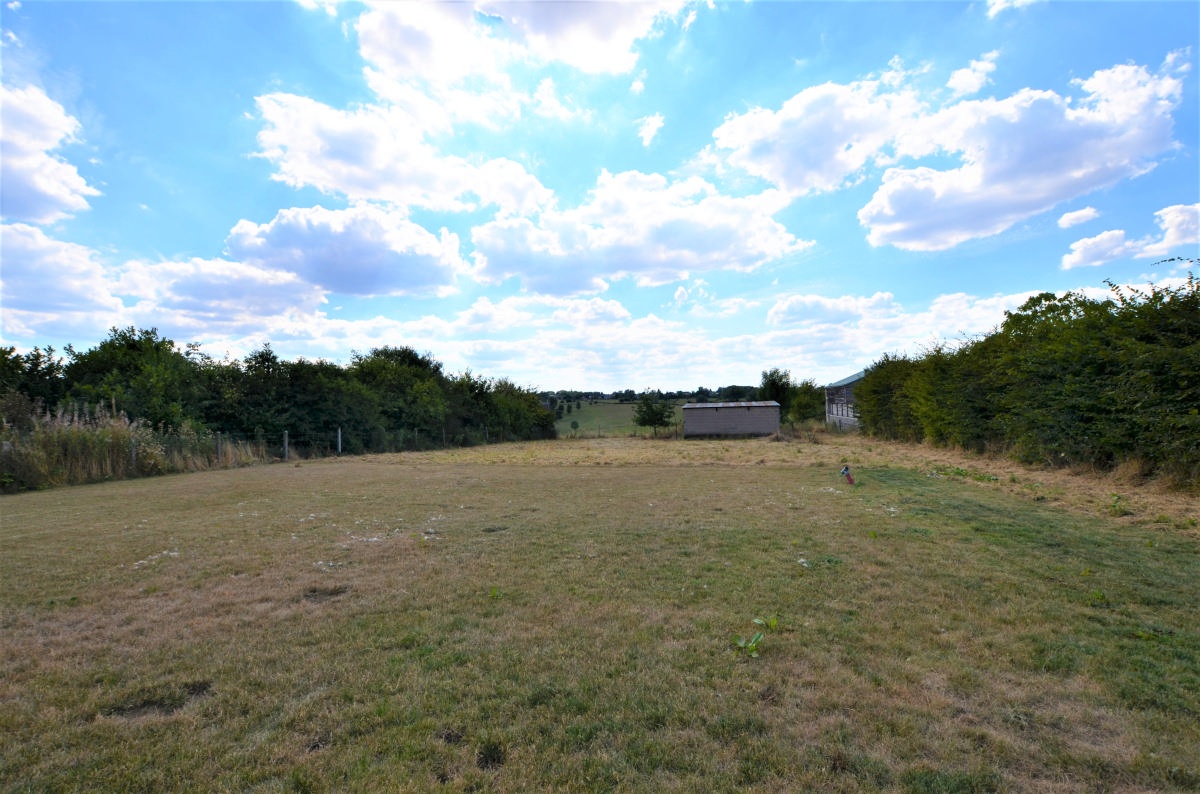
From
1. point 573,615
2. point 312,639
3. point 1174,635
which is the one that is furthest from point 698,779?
point 1174,635

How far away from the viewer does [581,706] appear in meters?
2.89

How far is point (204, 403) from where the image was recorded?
19281 millimetres

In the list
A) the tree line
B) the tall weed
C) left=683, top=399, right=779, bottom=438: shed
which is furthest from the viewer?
left=683, top=399, right=779, bottom=438: shed

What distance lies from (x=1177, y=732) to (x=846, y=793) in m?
1.81

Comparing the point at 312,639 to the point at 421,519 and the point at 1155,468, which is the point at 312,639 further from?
the point at 1155,468

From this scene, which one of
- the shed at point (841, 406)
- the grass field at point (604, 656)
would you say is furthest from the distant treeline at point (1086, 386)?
the shed at point (841, 406)

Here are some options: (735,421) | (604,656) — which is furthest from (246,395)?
(735,421)

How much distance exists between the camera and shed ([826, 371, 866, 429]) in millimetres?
36625

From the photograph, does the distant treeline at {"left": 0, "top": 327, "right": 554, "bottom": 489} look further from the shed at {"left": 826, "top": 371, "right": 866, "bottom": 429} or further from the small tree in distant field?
the shed at {"left": 826, "top": 371, "right": 866, "bottom": 429}

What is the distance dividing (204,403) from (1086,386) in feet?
83.9

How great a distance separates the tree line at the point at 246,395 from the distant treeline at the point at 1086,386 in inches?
934

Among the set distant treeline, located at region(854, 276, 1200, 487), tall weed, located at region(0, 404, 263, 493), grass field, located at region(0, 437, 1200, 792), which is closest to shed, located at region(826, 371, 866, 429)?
distant treeline, located at region(854, 276, 1200, 487)

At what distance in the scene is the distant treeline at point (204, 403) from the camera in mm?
14344

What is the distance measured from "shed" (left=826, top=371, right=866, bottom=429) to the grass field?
30.4m
